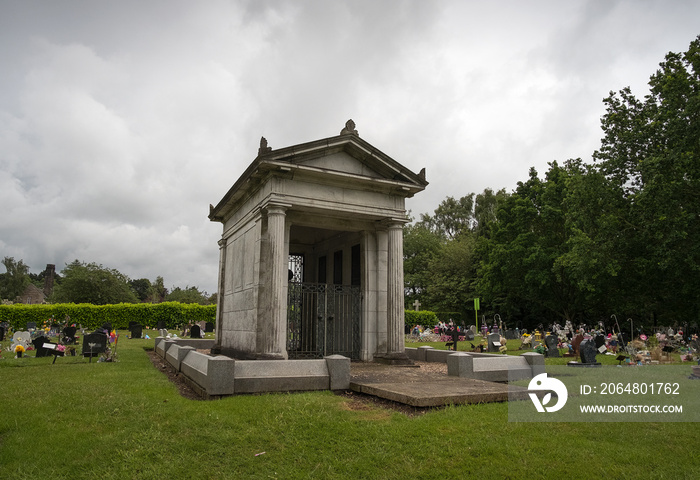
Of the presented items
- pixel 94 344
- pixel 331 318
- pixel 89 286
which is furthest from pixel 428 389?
pixel 89 286

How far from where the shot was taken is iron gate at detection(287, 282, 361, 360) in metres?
14.2

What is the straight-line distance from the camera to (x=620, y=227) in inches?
1033

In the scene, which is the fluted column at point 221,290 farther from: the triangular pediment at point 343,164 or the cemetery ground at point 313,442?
the cemetery ground at point 313,442

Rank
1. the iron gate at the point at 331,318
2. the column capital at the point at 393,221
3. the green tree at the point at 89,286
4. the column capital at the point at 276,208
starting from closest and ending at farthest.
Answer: the column capital at the point at 276,208, the column capital at the point at 393,221, the iron gate at the point at 331,318, the green tree at the point at 89,286

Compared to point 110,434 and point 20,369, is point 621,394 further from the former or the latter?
point 20,369

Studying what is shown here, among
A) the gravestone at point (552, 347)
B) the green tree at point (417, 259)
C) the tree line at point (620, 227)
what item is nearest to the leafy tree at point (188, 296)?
the green tree at point (417, 259)

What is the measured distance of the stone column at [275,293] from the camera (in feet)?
37.8

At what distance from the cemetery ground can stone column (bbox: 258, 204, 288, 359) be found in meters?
3.34

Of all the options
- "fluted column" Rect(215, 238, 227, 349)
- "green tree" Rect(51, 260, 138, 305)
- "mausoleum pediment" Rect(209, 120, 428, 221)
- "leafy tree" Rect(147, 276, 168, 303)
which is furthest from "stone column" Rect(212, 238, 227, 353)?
"leafy tree" Rect(147, 276, 168, 303)

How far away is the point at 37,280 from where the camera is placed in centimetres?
12600

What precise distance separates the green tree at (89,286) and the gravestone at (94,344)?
42465 millimetres

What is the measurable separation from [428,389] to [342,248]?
27.6 feet

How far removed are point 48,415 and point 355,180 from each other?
878cm

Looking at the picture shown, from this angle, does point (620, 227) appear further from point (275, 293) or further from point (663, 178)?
point (275, 293)
